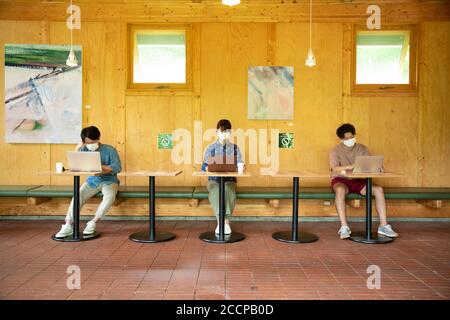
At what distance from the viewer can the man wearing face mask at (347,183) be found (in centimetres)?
466

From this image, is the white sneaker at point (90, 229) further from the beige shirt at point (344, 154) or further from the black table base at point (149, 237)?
the beige shirt at point (344, 154)

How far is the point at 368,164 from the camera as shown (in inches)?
167

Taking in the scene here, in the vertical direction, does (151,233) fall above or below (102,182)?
below

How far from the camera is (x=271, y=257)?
3.89m

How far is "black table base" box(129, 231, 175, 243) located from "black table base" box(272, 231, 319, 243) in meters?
1.27

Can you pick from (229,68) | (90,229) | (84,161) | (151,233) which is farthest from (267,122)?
(90,229)

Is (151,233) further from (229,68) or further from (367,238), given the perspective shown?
(229,68)

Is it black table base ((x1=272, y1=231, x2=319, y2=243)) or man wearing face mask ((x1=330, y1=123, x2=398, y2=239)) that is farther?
man wearing face mask ((x1=330, y1=123, x2=398, y2=239))

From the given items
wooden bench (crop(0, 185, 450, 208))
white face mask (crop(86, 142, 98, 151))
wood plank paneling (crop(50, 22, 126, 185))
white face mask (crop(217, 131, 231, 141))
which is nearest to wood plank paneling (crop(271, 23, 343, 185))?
wooden bench (crop(0, 185, 450, 208))

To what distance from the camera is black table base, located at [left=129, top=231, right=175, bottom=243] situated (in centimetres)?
445

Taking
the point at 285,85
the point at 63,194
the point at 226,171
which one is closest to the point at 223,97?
the point at 285,85

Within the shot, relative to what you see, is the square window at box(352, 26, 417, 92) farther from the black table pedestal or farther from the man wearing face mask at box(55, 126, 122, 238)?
the man wearing face mask at box(55, 126, 122, 238)

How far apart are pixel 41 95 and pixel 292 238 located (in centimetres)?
406
